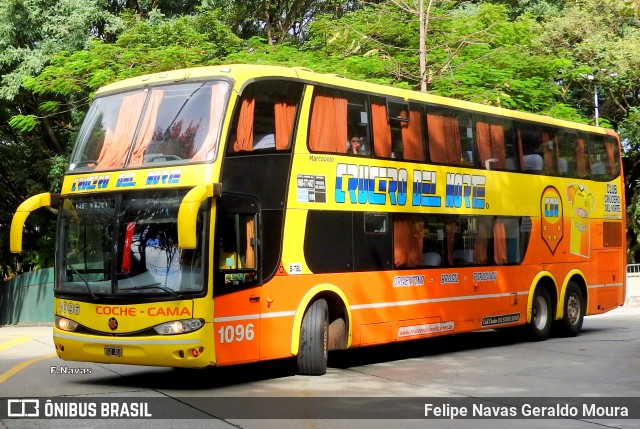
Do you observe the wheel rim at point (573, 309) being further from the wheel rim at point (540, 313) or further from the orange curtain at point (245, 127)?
the orange curtain at point (245, 127)

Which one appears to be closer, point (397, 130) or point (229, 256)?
point (229, 256)

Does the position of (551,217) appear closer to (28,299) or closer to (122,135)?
(122,135)

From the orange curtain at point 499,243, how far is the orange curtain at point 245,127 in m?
6.39

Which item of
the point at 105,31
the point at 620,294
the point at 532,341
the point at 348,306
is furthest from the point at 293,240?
the point at 105,31

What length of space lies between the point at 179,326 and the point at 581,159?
1121 cm

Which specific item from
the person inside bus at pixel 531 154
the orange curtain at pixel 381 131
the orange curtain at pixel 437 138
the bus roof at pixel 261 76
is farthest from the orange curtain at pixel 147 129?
the person inside bus at pixel 531 154

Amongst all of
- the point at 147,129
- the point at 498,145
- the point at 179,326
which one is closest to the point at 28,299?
the point at 498,145

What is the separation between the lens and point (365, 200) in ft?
→ 47.6

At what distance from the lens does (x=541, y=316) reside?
19.0 m

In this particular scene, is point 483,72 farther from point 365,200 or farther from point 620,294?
point 365,200

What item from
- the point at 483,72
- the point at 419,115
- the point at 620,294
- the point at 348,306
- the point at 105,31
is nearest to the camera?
the point at 348,306

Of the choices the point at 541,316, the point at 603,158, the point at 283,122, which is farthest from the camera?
the point at 603,158

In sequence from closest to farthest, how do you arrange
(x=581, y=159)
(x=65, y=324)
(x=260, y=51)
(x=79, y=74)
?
(x=65, y=324) → (x=581, y=159) → (x=79, y=74) → (x=260, y=51)

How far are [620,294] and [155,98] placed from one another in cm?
1255
